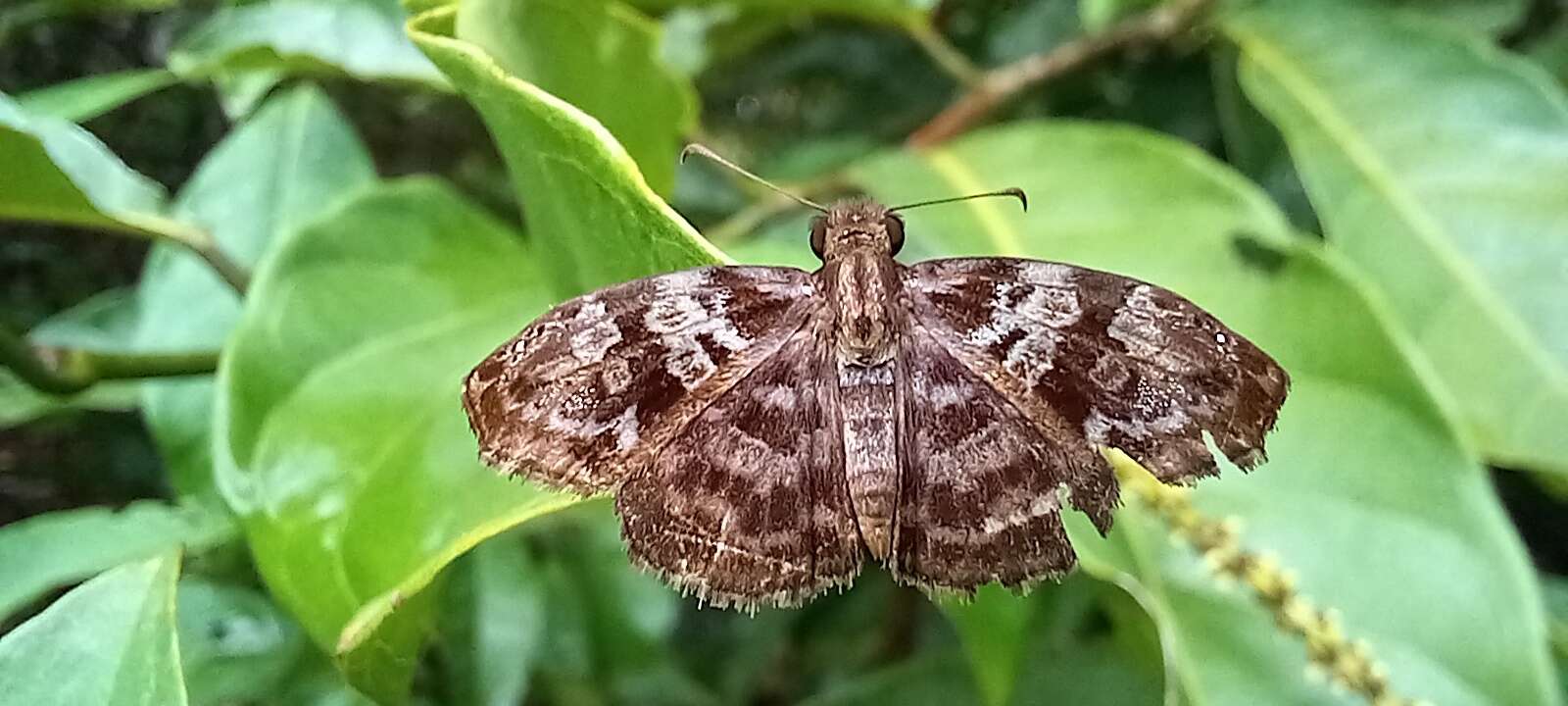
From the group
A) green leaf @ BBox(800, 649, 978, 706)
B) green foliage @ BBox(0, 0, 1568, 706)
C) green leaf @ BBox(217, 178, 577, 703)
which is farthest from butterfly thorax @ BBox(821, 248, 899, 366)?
green leaf @ BBox(800, 649, 978, 706)

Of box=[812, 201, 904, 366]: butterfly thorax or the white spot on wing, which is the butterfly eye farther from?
the white spot on wing

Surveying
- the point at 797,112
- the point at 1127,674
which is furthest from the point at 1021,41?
the point at 1127,674

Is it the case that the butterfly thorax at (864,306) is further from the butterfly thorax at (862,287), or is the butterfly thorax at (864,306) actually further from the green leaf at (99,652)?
the green leaf at (99,652)

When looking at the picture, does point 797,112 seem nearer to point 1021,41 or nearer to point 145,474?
Result: point 1021,41

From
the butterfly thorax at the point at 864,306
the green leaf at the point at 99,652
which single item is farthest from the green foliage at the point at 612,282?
the butterfly thorax at the point at 864,306

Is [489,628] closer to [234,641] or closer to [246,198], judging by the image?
[234,641]
